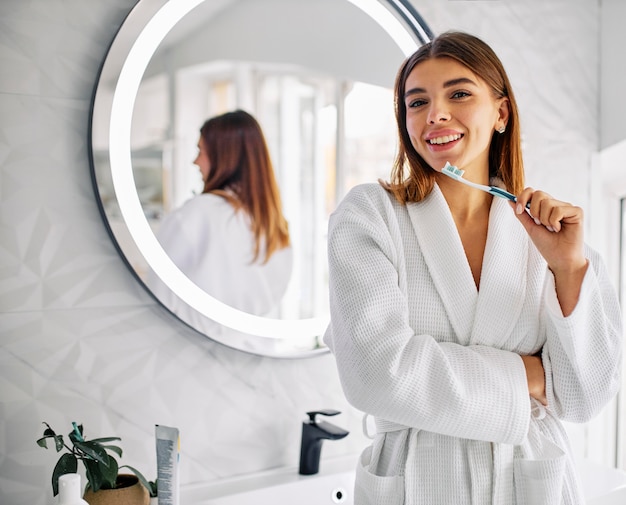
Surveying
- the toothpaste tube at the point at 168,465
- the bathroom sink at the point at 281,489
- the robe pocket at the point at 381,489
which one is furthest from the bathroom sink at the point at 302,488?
the robe pocket at the point at 381,489

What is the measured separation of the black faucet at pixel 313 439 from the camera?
1371mm

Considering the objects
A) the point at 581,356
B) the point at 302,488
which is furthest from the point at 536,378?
the point at 302,488

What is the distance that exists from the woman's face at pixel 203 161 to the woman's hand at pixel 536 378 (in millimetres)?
655

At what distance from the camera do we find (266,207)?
1.40m

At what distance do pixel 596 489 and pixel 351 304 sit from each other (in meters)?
0.86

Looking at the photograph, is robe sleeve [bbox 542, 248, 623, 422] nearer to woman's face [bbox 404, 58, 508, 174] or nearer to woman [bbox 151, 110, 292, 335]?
woman's face [bbox 404, 58, 508, 174]

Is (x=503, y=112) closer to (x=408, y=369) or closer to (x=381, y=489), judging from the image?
(x=408, y=369)

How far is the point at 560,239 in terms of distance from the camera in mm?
1053

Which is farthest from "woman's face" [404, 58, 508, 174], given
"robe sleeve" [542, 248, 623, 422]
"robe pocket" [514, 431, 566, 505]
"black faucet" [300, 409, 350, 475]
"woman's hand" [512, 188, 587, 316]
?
"black faucet" [300, 409, 350, 475]

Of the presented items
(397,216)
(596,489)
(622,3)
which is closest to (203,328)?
(397,216)

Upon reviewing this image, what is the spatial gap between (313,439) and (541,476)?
50 cm

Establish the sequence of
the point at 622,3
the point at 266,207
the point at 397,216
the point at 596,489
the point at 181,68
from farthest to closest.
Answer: the point at 622,3 → the point at 596,489 → the point at 266,207 → the point at 181,68 → the point at 397,216

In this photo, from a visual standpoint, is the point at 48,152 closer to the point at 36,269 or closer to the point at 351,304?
the point at 36,269

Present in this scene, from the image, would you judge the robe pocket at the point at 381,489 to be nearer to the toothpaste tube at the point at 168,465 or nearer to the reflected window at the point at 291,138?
the toothpaste tube at the point at 168,465
